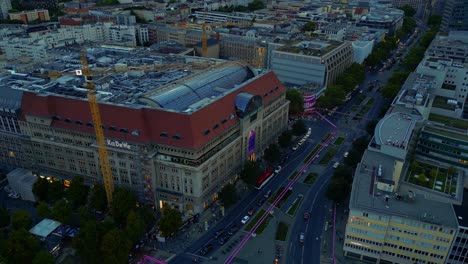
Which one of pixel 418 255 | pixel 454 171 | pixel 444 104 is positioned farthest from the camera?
pixel 444 104

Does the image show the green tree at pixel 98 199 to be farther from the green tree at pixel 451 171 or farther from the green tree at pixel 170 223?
the green tree at pixel 451 171

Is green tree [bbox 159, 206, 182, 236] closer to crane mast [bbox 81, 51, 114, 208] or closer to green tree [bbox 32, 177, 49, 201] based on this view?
crane mast [bbox 81, 51, 114, 208]

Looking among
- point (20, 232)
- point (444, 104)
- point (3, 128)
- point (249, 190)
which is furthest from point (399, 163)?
point (3, 128)

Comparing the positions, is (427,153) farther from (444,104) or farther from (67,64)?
(67,64)

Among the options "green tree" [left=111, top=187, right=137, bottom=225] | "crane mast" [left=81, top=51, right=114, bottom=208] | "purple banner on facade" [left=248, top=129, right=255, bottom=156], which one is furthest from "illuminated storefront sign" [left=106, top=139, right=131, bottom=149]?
"purple banner on facade" [left=248, top=129, right=255, bottom=156]

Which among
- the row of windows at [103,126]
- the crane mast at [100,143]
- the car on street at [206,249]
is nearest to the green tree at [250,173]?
the car on street at [206,249]

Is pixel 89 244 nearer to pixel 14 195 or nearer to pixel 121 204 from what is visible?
pixel 121 204
